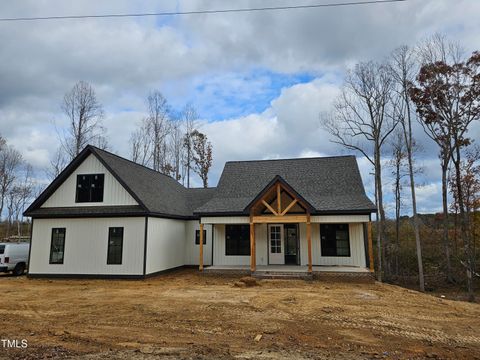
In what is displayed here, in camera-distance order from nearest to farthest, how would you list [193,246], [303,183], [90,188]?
[90,188] → [303,183] → [193,246]

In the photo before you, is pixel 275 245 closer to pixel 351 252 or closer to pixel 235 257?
pixel 235 257

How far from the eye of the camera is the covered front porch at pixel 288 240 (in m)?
14.6

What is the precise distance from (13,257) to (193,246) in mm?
8977

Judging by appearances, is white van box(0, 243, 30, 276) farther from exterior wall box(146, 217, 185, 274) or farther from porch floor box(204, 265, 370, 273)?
porch floor box(204, 265, 370, 273)

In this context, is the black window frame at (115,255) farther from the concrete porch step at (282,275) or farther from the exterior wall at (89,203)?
the concrete porch step at (282,275)

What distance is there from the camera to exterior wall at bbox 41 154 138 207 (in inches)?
607

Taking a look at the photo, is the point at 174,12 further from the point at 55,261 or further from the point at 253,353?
the point at 55,261

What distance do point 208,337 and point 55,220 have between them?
11.9 metres

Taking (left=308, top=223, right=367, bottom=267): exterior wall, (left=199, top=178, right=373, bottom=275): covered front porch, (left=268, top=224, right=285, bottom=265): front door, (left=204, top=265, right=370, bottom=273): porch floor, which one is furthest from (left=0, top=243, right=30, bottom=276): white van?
(left=308, top=223, right=367, bottom=267): exterior wall

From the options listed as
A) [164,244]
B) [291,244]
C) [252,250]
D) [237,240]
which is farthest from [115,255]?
[291,244]

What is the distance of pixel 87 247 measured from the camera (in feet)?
49.1

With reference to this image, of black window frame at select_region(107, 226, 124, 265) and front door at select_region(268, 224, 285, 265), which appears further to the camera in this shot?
front door at select_region(268, 224, 285, 265)

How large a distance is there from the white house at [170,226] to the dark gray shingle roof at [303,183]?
0.08 meters

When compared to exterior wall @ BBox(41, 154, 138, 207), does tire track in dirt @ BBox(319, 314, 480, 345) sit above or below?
below
